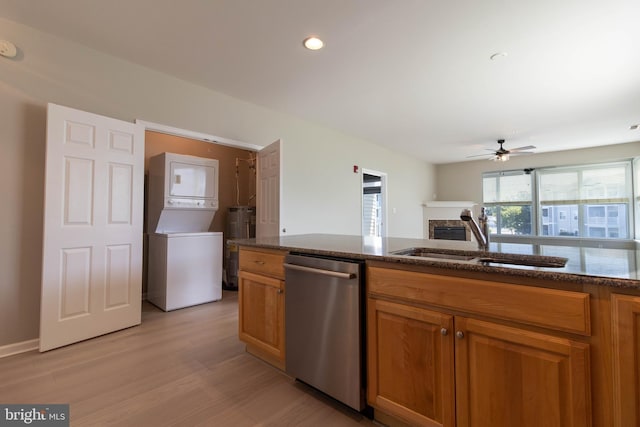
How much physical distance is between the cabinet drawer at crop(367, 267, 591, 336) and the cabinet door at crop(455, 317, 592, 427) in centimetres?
5

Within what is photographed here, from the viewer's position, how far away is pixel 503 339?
1077 mm

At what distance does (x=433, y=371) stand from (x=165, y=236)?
3.14 metres

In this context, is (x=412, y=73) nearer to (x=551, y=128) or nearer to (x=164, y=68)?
(x=164, y=68)

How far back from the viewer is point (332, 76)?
3.05m

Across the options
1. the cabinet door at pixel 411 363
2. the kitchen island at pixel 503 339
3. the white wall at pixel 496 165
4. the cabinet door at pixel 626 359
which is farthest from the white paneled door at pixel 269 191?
the white wall at pixel 496 165

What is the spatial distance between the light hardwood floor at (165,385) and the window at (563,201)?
24.2 feet

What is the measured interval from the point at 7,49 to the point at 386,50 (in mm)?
3027

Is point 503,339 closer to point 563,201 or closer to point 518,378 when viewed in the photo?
point 518,378

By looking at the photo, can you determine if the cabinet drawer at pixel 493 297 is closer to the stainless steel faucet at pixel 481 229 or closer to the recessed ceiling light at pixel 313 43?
the stainless steel faucet at pixel 481 229

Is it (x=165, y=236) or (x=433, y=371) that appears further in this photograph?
(x=165, y=236)

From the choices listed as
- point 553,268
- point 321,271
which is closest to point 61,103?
point 321,271

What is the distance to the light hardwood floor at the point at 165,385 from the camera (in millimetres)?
1528

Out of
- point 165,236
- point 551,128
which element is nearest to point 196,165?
point 165,236

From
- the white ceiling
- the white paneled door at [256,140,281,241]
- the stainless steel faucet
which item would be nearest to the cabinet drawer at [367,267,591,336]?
the stainless steel faucet
